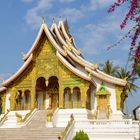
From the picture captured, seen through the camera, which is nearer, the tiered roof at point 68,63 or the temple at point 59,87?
the temple at point 59,87

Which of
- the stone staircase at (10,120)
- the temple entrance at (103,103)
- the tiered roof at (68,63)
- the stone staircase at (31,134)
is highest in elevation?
the tiered roof at (68,63)

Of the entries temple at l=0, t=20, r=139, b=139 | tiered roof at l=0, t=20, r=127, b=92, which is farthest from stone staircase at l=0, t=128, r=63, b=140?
tiered roof at l=0, t=20, r=127, b=92

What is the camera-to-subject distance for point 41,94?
21.5m

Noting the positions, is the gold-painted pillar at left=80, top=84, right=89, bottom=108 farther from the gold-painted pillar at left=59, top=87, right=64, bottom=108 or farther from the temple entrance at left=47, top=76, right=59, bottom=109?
the temple entrance at left=47, top=76, right=59, bottom=109

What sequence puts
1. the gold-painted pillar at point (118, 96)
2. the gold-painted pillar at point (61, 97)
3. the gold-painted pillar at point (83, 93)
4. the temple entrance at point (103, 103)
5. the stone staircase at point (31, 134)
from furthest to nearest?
1. the temple entrance at point (103, 103)
2. the gold-painted pillar at point (118, 96)
3. the gold-painted pillar at point (61, 97)
4. the gold-painted pillar at point (83, 93)
5. the stone staircase at point (31, 134)

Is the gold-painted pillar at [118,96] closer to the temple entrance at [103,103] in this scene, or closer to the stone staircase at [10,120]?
the temple entrance at [103,103]

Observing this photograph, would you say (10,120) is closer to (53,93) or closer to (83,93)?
(53,93)

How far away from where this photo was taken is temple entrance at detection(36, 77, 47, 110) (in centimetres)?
2119

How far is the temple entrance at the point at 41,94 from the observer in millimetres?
21188

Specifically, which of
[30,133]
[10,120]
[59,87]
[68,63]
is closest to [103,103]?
[59,87]

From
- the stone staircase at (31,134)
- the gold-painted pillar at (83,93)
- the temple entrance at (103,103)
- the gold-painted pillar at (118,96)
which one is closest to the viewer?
the stone staircase at (31,134)

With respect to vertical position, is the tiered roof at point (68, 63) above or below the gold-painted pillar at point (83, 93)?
above

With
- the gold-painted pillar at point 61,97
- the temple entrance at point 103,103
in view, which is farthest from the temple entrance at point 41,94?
the temple entrance at point 103,103

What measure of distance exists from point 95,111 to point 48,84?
158 inches
